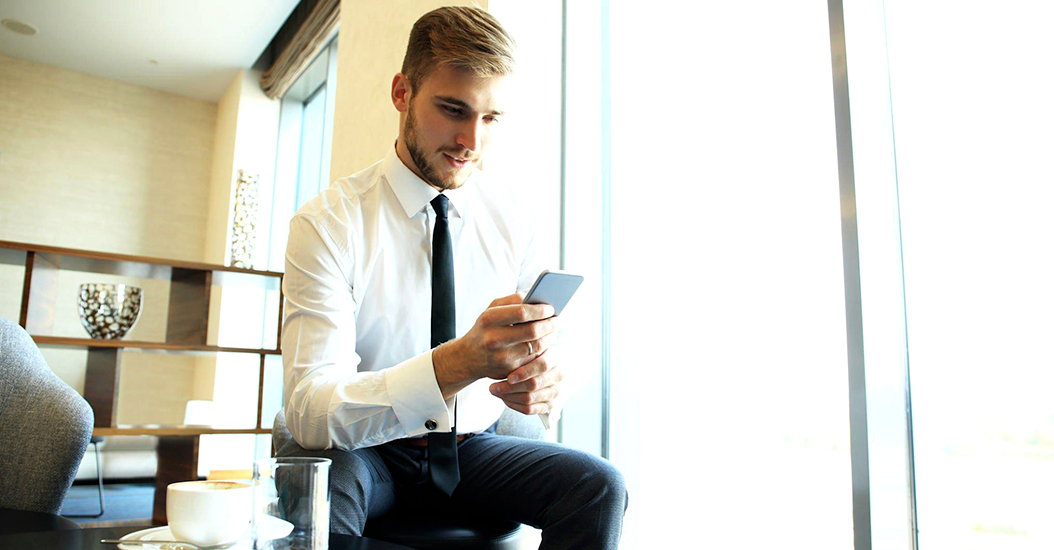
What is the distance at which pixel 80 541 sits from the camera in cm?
79

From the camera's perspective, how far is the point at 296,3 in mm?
4715

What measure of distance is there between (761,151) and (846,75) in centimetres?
35

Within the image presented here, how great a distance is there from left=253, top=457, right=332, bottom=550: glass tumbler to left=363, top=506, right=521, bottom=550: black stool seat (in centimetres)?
A: 38

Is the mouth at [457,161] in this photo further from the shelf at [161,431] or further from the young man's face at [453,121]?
the shelf at [161,431]

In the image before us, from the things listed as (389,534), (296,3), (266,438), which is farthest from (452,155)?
(266,438)

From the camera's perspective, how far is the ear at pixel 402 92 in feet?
5.22

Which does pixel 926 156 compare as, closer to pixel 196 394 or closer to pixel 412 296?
pixel 412 296

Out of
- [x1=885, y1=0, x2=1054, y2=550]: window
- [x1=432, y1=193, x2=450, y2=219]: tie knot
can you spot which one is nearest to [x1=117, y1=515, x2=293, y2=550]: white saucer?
[x1=432, y1=193, x2=450, y2=219]: tie knot

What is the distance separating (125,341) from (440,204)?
1.85 m

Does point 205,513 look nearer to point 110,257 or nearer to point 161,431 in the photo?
A: point 161,431

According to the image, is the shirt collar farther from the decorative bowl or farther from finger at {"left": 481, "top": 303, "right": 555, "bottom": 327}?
the decorative bowl

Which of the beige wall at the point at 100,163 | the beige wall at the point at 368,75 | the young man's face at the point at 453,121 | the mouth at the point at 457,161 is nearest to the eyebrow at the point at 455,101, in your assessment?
the young man's face at the point at 453,121

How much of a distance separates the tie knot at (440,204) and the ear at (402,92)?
223 millimetres

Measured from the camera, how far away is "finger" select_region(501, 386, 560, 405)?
4.10ft
